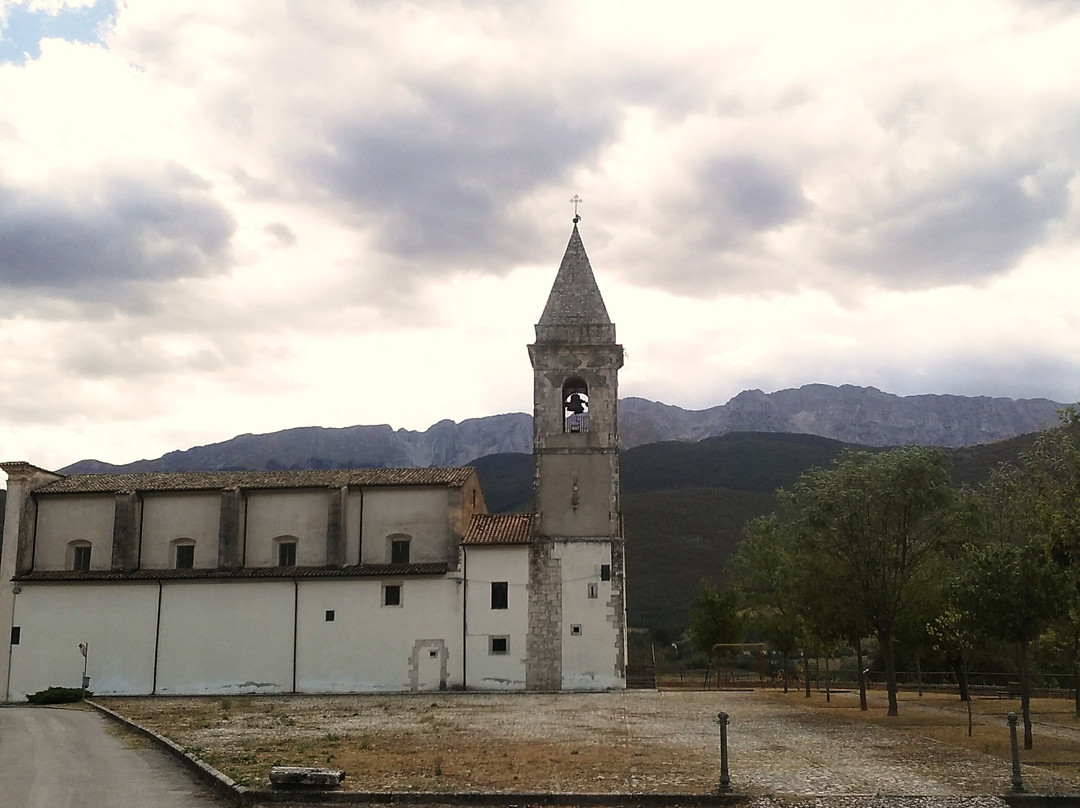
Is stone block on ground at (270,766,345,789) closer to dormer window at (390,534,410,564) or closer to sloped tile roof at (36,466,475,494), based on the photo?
sloped tile roof at (36,466,475,494)

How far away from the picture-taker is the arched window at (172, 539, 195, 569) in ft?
144

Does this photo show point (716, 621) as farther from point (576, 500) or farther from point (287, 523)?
point (287, 523)

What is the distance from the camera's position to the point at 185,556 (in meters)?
44.0

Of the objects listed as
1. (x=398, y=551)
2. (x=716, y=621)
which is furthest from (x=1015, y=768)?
(x=716, y=621)

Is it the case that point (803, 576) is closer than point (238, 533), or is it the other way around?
point (803, 576)

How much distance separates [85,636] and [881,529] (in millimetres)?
32668

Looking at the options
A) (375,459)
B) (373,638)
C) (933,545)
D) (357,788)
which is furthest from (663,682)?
(375,459)

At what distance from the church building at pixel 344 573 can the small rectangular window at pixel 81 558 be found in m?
0.08

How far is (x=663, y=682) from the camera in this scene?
49.2m

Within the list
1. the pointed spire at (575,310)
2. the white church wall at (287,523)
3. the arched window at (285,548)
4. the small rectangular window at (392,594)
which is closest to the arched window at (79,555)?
the white church wall at (287,523)

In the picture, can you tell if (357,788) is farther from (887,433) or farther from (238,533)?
(887,433)

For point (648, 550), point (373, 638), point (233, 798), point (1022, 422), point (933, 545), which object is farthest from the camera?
point (1022, 422)

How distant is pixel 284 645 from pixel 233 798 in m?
27.5

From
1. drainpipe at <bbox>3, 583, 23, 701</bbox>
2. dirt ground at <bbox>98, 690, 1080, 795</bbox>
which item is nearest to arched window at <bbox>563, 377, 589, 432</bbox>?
dirt ground at <bbox>98, 690, 1080, 795</bbox>
